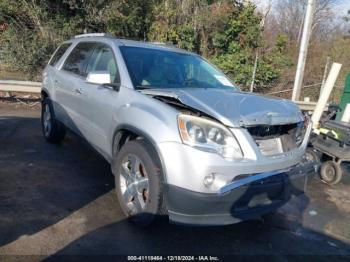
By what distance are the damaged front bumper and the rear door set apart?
2.21 m

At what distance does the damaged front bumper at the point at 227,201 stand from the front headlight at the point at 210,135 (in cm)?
27

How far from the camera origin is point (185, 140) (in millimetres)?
3223

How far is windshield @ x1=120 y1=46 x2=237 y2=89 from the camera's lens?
14.2 ft

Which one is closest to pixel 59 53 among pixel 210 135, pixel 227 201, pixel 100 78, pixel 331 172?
pixel 100 78

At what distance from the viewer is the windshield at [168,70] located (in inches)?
171

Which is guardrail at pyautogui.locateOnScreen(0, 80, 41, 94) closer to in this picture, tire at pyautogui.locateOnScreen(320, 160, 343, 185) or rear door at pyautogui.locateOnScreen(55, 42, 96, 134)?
rear door at pyautogui.locateOnScreen(55, 42, 96, 134)

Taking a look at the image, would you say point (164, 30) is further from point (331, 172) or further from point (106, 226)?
point (106, 226)

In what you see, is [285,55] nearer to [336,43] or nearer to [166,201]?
[336,43]

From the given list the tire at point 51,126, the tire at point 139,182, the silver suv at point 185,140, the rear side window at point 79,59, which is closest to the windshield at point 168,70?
the silver suv at point 185,140

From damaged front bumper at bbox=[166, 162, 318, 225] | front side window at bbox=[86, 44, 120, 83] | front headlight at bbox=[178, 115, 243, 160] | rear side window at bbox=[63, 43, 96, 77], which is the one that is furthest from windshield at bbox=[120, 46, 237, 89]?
damaged front bumper at bbox=[166, 162, 318, 225]

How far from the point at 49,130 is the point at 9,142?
2.31 ft

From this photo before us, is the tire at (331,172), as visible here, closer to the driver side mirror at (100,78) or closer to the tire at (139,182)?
the tire at (139,182)

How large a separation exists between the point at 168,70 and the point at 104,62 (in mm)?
818

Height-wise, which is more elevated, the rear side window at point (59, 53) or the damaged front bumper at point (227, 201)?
the rear side window at point (59, 53)
